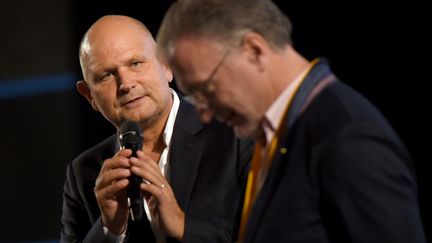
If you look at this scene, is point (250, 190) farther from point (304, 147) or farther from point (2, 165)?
point (2, 165)

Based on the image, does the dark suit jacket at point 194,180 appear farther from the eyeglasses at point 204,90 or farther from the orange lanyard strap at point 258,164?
the eyeglasses at point 204,90

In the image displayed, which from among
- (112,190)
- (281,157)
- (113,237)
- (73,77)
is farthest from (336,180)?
(73,77)

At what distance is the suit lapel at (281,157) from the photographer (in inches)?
53.5

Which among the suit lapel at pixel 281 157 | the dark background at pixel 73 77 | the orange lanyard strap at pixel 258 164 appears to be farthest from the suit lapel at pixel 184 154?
the dark background at pixel 73 77

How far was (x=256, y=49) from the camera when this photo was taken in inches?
53.6

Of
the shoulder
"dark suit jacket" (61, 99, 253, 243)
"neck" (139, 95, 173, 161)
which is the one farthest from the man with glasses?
the shoulder

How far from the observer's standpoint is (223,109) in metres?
1.41

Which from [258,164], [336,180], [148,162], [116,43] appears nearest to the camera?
[336,180]

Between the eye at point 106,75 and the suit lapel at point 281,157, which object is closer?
the suit lapel at point 281,157

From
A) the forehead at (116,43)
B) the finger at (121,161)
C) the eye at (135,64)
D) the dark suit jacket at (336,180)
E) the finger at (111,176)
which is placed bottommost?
the finger at (111,176)

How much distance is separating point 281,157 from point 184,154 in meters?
0.73

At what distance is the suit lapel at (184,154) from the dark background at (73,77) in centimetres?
80

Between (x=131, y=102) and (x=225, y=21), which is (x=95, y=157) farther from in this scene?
(x=225, y=21)

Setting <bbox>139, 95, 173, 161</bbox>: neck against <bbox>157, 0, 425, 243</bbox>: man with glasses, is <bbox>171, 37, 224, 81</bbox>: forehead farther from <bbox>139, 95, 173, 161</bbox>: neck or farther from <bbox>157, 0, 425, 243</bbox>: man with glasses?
<bbox>139, 95, 173, 161</bbox>: neck
